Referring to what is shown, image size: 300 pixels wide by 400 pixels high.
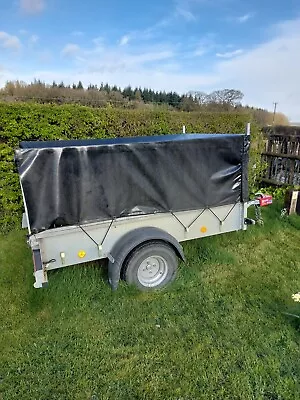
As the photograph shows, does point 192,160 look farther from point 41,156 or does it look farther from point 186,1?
point 186,1

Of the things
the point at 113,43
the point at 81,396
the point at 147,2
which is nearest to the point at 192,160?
the point at 81,396

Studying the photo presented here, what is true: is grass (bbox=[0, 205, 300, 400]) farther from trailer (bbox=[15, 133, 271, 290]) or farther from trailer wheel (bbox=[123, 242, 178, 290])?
trailer (bbox=[15, 133, 271, 290])

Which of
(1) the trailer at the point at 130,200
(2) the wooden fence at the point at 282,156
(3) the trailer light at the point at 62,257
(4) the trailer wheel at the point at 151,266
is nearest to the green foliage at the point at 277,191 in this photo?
→ (2) the wooden fence at the point at 282,156

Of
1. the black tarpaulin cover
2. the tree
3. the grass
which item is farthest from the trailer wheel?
the tree

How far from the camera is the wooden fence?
656 centimetres

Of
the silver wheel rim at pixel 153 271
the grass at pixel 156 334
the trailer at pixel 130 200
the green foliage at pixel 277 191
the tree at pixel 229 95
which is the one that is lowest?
the grass at pixel 156 334

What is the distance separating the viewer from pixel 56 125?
5.45 metres

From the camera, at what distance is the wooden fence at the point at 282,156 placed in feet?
21.5

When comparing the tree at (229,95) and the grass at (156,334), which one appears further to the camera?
the tree at (229,95)

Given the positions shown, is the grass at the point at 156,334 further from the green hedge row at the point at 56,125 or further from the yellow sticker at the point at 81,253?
the green hedge row at the point at 56,125

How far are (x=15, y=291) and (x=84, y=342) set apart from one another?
127cm

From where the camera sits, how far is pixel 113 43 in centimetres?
779

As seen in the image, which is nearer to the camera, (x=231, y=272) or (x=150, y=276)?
(x=150, y=276)

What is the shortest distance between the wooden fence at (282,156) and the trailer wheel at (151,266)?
181 inches
